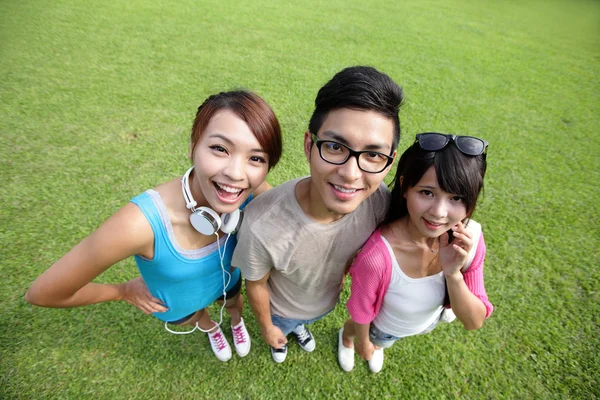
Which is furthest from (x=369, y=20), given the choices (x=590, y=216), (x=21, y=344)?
(x=21, y=344)

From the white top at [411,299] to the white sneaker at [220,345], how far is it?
3.86ft

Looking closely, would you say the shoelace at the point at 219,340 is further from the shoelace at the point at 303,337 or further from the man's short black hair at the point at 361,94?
the man's short black hair at the point at 361,94

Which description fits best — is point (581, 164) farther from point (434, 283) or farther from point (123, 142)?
point (123, 142)

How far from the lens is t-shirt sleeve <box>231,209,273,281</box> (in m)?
1.38

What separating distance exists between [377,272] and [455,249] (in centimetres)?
35

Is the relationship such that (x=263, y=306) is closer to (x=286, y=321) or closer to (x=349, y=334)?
(x=286, y=321)

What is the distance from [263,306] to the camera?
5.59 ft

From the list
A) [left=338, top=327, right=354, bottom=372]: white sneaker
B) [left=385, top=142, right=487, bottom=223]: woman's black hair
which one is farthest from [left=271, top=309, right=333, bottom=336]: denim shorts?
[left=385, top=142, right=487, bottom=223]: woman's black hair

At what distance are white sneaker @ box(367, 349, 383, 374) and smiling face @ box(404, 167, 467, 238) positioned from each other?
49.0 inches

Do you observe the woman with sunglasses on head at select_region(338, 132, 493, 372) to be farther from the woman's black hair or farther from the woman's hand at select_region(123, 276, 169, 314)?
the woman's hand at select_region(123, 276, 169, 314)

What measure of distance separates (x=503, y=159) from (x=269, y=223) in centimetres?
418

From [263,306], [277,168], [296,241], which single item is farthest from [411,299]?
[277,168]

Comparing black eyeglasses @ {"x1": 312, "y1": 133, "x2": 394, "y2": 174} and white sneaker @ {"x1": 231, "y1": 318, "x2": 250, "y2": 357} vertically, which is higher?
black eyeglasses @ {"x1": 312, "y1": 133, "x2": 394, "y2": 174}

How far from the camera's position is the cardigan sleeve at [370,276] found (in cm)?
146
